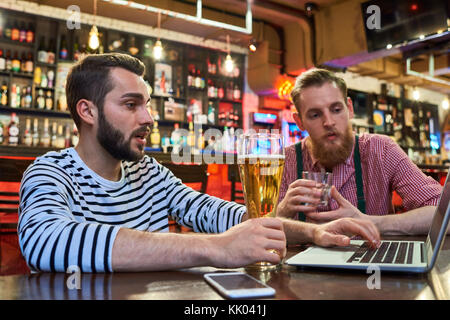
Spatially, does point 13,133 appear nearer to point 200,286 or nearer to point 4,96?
point 4,96

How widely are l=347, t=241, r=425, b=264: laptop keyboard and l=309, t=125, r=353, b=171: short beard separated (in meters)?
0.83

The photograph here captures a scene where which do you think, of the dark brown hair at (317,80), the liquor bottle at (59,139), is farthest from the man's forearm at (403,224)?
the liquor bottle at (59,139)

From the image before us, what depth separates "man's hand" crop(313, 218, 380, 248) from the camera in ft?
2.99

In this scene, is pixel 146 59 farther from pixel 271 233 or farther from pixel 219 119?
pixel 271 233

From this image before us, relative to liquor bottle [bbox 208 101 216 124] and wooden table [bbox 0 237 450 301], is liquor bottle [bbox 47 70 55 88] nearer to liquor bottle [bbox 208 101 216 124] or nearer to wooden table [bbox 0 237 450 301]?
liquor bottle [bbox 208 101 216 124]

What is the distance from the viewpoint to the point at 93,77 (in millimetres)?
1292

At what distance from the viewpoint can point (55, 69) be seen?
5586 millimetres

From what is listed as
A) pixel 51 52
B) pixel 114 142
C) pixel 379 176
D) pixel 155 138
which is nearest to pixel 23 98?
pixel 51 52

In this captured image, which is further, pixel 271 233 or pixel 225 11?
pixel 225 11

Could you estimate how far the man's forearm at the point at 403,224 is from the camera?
131cm

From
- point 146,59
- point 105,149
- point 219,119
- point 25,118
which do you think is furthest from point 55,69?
point 105,149

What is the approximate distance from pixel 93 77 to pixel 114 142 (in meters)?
0.23

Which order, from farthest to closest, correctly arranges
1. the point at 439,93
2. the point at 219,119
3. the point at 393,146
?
1. the point at 439,93
2. the point at 219,119
3. the point at 393,146
